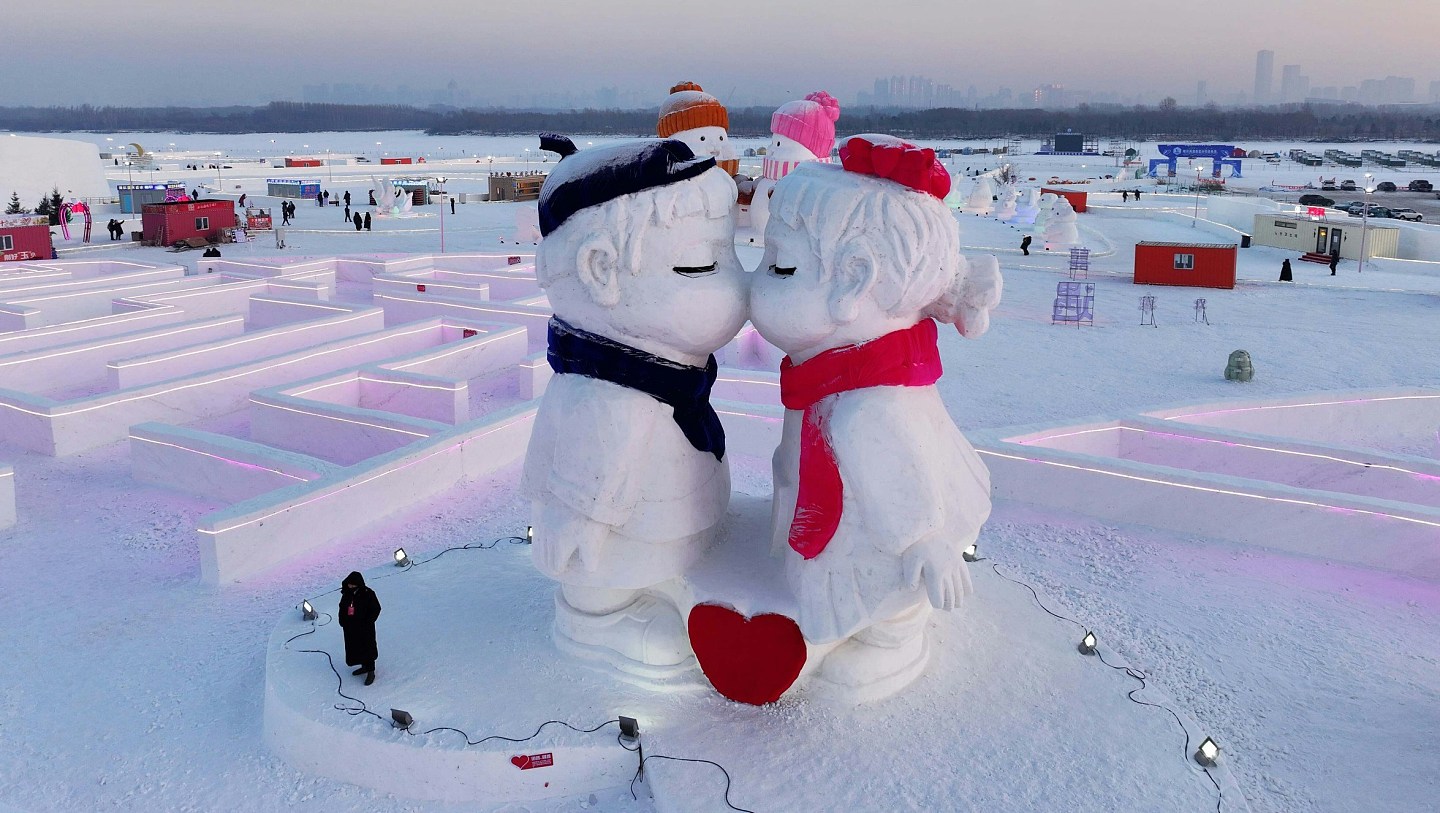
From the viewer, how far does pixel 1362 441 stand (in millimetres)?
10305

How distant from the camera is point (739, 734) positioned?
4590 millimetres

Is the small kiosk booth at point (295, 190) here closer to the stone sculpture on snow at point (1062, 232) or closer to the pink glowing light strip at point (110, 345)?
the stone sculpture on snow at point (1062, 232)

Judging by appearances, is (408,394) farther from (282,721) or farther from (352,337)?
(282,721)

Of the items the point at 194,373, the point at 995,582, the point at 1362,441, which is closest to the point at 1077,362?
the point at 1362,441

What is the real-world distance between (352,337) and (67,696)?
23.4ft

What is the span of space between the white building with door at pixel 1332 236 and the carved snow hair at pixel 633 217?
2454 cm

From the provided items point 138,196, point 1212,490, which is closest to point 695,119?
point 1212,490

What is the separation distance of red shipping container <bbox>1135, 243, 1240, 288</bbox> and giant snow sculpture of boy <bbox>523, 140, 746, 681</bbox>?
18006 millimetres

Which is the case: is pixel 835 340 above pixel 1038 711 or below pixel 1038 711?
above

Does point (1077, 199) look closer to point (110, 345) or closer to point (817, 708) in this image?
point (110, 345)

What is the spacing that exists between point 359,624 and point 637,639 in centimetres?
137

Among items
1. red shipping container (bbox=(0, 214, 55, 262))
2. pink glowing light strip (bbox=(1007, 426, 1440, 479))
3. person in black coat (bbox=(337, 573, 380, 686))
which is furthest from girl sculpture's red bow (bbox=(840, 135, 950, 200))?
red shipping container (bbox=(0, 214, 55, 262))

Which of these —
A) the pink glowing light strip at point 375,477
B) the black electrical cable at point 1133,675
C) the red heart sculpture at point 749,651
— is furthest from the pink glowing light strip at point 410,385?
the red heart sculpture at point 749,651

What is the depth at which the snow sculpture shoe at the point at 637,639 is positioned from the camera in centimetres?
500
